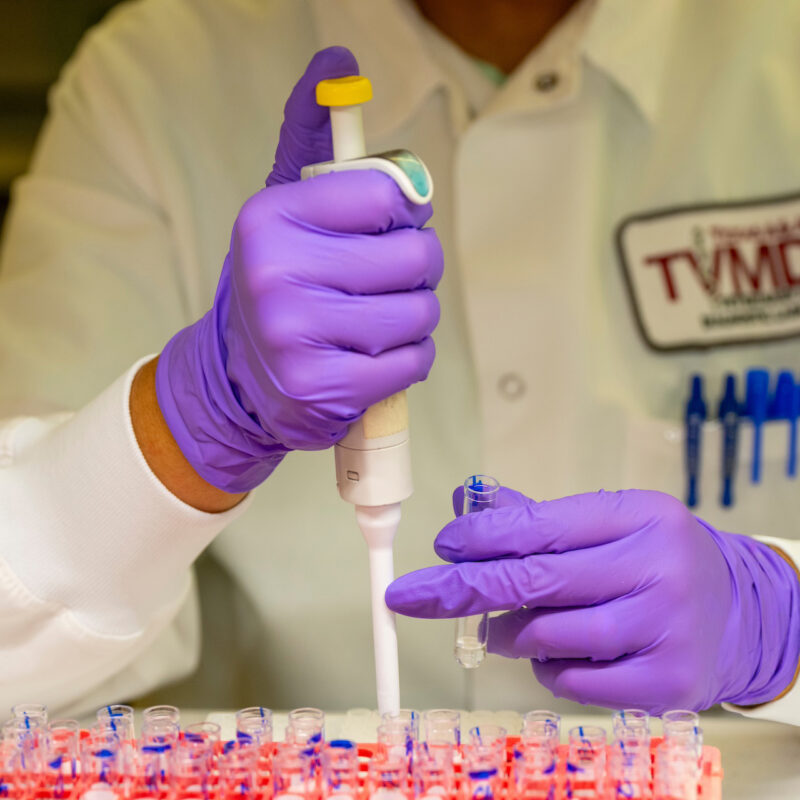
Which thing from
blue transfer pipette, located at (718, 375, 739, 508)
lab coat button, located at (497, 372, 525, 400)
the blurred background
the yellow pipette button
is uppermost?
the blurred background

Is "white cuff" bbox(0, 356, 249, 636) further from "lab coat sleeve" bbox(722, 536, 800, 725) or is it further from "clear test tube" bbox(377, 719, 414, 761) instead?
"lab coat sleeve" bbox(722, 536, 800, 725)

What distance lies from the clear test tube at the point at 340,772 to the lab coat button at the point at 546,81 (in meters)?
0.79

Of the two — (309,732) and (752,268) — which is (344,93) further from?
(752,268)

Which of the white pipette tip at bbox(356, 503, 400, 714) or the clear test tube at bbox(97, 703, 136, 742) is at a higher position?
the white pipette tip at bbox(356, 503, 400, 714)

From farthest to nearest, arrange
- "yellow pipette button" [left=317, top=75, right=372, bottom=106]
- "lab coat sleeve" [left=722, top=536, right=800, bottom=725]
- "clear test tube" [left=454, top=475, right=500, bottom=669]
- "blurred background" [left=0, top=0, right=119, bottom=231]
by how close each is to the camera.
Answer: "blurred background" [left=0, top=0, right=119, bottom=231], "lab coat sleeve" [left=722, top=536, right=800, bottom=725], "clear test tube" [left=454, top=475, right=500, bottom=669], "yellow pipette button" [left=317, top=75, right=372, bottom=106]

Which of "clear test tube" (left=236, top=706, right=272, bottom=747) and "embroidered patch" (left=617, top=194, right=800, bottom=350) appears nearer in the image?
"clear test tube" (left=236, top=706, right=272, bottom=747)

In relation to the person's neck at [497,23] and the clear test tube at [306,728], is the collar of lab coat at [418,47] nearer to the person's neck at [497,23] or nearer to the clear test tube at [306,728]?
the person's neck at [497,23]

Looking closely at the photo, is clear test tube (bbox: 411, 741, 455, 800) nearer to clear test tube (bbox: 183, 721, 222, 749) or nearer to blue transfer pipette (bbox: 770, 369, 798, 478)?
clear test tube (bbox: 183, 721, 222, 749)

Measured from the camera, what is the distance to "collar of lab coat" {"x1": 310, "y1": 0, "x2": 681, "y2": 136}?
118 cm

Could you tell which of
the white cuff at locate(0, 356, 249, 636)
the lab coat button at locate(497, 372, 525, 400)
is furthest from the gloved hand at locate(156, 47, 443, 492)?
the lab coat button at locate(497, 372, 525, 400)

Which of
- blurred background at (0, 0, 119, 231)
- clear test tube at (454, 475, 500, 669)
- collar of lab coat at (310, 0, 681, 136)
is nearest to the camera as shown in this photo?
clear test tube at (454, 475, 500, 669)

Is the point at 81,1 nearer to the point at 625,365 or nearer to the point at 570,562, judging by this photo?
the point at 625,365

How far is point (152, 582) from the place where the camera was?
3.15 ft

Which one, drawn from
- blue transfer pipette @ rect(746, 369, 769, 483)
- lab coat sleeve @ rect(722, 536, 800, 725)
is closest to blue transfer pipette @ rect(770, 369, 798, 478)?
blue transfer pipette @ rect(746, 369, 769, 483)
